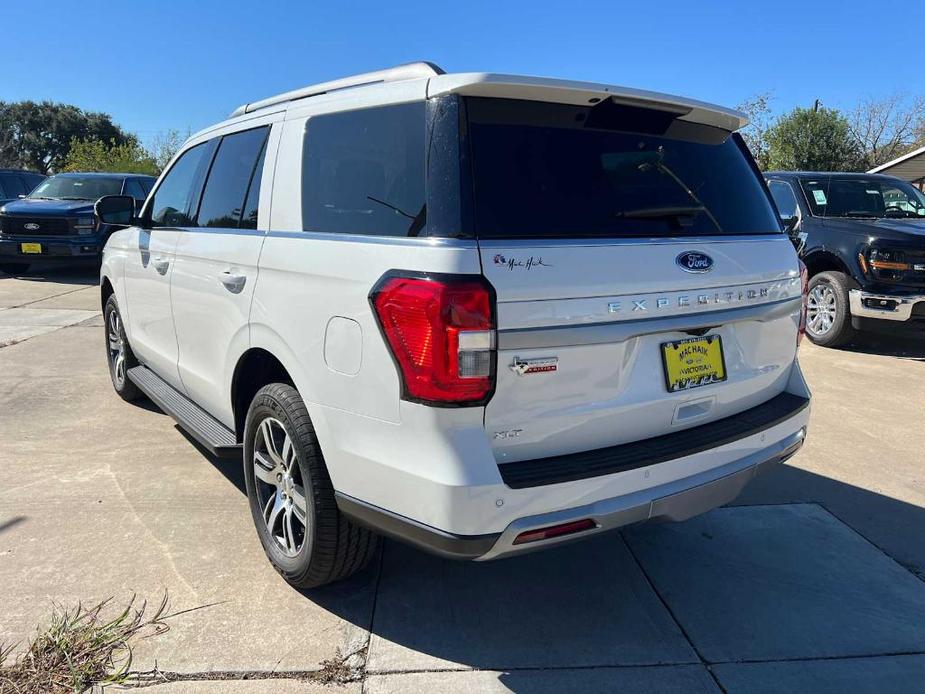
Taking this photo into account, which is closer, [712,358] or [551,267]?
[551,267]

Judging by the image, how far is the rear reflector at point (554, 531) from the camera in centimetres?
216

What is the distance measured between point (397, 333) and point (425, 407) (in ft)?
0.80

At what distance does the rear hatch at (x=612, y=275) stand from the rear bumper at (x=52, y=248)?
11.5m

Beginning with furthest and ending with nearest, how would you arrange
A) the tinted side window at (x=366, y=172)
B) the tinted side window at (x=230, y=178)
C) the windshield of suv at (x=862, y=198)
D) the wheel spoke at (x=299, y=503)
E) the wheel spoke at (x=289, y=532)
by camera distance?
the windshield of suv at (x=862, y=198) → the tinted side window at (x=230, y=178) → the wheel spoke at (x=289, y=532) → the wheel spoke at (x=299, y=503) → the tinted side window at (x=366, y=172)

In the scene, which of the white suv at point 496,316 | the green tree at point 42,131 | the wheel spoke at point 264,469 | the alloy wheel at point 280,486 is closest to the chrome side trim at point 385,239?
the white suv at point 496,316

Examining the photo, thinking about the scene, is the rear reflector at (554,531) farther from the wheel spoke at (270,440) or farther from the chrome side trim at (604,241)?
the wheel spoke at (270,440)

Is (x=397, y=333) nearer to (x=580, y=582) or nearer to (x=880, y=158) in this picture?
(x=580, y=582)

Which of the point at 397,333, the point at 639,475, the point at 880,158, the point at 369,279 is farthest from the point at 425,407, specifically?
the point at 880,158

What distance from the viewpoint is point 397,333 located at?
6.97ft

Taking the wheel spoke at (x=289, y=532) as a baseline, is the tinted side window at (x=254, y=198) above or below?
above

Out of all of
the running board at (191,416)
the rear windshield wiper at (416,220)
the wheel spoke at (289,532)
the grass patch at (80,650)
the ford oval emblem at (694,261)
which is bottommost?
the grass patch at (80,650)

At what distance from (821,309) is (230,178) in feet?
22.3

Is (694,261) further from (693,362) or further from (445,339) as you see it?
(445,339)

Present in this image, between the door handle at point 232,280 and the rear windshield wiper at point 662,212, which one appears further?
the door handle at point 232,280
